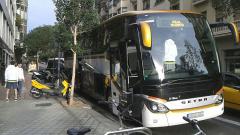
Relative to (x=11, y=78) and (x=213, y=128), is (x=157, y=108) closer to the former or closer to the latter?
(x=213, y=128)

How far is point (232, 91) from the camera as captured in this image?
12734mm

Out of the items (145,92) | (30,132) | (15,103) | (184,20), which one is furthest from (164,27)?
(15,103)

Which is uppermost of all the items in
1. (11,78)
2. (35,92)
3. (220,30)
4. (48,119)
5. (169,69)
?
(220,30)

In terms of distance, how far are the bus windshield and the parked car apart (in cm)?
303

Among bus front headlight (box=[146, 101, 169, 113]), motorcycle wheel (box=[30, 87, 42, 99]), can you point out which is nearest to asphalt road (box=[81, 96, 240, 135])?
bus front headlight (box=[146, 101, 169, 113])

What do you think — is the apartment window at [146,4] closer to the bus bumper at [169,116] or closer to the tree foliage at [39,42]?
the tree foliage at [39,42]

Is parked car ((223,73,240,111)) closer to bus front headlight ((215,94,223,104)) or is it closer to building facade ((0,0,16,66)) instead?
bus front headlight ((215,94,223,104))

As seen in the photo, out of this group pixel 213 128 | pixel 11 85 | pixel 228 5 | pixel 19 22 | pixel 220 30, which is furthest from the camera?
pixel 19 22

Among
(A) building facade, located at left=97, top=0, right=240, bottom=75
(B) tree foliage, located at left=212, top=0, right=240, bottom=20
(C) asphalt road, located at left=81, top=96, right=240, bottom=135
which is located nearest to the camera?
(C) asphalt road, located at left=81, top=96, right=240, bottom=135

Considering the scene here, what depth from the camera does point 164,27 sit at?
390 inches

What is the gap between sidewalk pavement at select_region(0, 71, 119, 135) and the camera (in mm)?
9695

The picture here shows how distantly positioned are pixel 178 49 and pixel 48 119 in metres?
4.39

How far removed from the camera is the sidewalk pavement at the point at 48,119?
31.8 feet

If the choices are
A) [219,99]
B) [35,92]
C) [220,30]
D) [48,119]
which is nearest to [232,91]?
[219,99]
